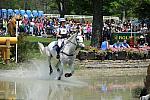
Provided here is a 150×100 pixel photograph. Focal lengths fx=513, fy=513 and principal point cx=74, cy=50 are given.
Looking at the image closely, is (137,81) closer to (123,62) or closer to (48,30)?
(123,62)

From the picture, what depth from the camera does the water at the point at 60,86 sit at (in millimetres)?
14659

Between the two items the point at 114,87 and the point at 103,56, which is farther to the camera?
the point at 103,56

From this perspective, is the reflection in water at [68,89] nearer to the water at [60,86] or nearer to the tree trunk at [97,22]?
the water at [60,86]

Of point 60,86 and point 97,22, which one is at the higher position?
point 97,22

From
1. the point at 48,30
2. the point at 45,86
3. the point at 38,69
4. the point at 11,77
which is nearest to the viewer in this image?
the point at 45,86

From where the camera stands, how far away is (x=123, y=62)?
26.0 meters

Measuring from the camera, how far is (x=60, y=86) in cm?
1766

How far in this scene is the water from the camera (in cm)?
1466

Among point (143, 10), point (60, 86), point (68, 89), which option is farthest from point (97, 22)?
point (68, 89)

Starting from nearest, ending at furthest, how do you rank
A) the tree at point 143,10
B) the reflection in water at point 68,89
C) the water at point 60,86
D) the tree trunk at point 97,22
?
1. the reflection in water at point 68,89
2. the water at point 60,86
3. the tree trunk at point 97,22
4. the tree at point 143,10

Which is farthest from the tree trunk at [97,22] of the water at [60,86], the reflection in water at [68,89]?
the reflection in water at [68,89]

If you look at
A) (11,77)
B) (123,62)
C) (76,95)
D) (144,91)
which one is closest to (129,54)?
(123,62)

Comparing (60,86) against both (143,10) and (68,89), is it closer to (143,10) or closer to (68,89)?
(68,89)

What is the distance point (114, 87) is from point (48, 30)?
25124 mm
